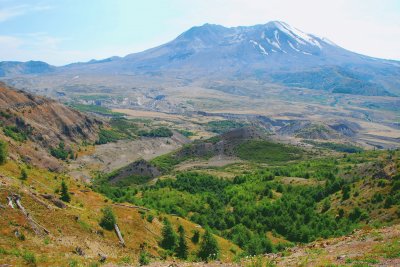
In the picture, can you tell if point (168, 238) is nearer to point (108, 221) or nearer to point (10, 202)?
point (108, 221)

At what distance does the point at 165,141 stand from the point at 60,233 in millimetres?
150067

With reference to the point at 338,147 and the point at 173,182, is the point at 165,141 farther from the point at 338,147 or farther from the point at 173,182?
the point at 173,182

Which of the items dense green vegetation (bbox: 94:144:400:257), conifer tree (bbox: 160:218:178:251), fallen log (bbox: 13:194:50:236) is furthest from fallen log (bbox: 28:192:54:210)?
dense green vegetation (bbox: 94:144:400:257)

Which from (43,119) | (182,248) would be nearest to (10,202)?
(182,248)

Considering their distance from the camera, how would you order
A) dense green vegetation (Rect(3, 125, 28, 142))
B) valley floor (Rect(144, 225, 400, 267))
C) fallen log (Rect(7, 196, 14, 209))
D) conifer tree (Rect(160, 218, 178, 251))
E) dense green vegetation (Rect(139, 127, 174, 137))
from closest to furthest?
1. valley floor (Rect(144, 225, 400, 267))
2. fallen log (Rect(7, 196, 14, 209))
3. conifer tree (Rect(160, 218, 178, 251))
4. dense green vegetation (Rect(3, 125, 28, 142))
5. dense green vegetation (Rect(139, 127, 174, 137))

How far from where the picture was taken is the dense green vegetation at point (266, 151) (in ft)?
435

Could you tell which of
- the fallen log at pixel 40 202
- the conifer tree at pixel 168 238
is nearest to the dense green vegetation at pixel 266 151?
the conifer tree at pixel 168 238

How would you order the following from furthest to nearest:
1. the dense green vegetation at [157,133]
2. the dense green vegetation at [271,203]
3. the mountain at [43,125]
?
1. the dense green vegetation at [157,133]
2. the mountain at [43,125]
3. the dense green vegetation at [271,203]

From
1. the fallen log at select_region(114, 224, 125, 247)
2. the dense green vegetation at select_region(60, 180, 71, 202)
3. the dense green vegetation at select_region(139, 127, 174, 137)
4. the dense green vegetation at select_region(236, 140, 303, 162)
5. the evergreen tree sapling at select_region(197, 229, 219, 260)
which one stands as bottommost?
the dense green vegetation at select_region(236, 140, 303, 162)

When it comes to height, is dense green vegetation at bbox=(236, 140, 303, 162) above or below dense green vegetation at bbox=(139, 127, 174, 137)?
below

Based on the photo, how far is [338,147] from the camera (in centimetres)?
17788

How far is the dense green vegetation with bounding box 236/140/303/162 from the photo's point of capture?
13262 cm

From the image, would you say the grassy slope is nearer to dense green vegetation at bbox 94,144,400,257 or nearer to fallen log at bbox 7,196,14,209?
fallen log at bbox 7,196,14,209

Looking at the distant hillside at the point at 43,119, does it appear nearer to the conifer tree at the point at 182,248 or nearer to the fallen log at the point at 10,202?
the conifer tree at the point at 182,248
